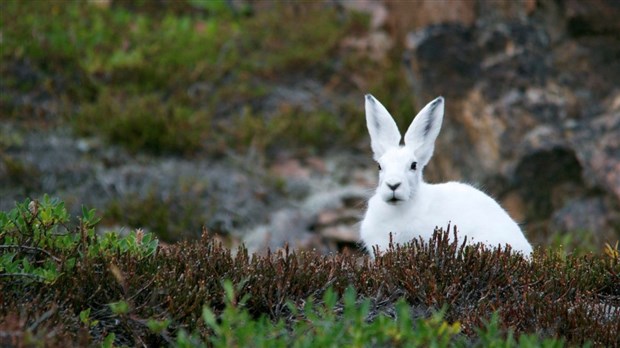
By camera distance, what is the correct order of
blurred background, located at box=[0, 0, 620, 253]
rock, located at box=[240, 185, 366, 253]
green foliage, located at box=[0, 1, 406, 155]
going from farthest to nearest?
green foliage, located at box=[0, 1, 406, 155] < rock, located at box=[240, 185, 366, 253] < blurred background, located at box=[0, 0, 620, 253]

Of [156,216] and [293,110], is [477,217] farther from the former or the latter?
[293,110]

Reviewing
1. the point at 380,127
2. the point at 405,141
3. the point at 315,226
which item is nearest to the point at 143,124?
the point at 315,226

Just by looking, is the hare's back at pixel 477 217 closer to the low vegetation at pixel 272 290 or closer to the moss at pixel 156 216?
the low vegetation at pixel 272 290

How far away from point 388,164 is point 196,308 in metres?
1.69

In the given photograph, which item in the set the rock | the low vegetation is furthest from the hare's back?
the rock

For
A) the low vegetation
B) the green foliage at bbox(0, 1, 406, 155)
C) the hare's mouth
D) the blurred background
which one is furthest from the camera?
the green foliage at bbox(0, 1, 406, 155)

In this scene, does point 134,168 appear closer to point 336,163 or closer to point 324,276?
point 336,163

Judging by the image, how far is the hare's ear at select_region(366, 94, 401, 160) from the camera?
5695mm

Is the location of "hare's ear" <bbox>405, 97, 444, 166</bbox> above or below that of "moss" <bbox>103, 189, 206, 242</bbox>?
above

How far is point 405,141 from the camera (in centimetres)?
570

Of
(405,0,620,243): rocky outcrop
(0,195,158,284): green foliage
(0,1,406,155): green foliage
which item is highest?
(405,0,620,243): rocky outcrop

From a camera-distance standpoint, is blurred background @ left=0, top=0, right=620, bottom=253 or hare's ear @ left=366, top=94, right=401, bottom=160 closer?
hare's ear @ left=366, top=94, right=401, bottom=160

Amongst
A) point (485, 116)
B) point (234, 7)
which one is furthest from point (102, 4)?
point (485, 116)

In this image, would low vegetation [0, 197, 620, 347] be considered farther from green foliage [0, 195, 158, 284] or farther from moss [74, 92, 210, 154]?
moss [74, 92, 210, 154]
